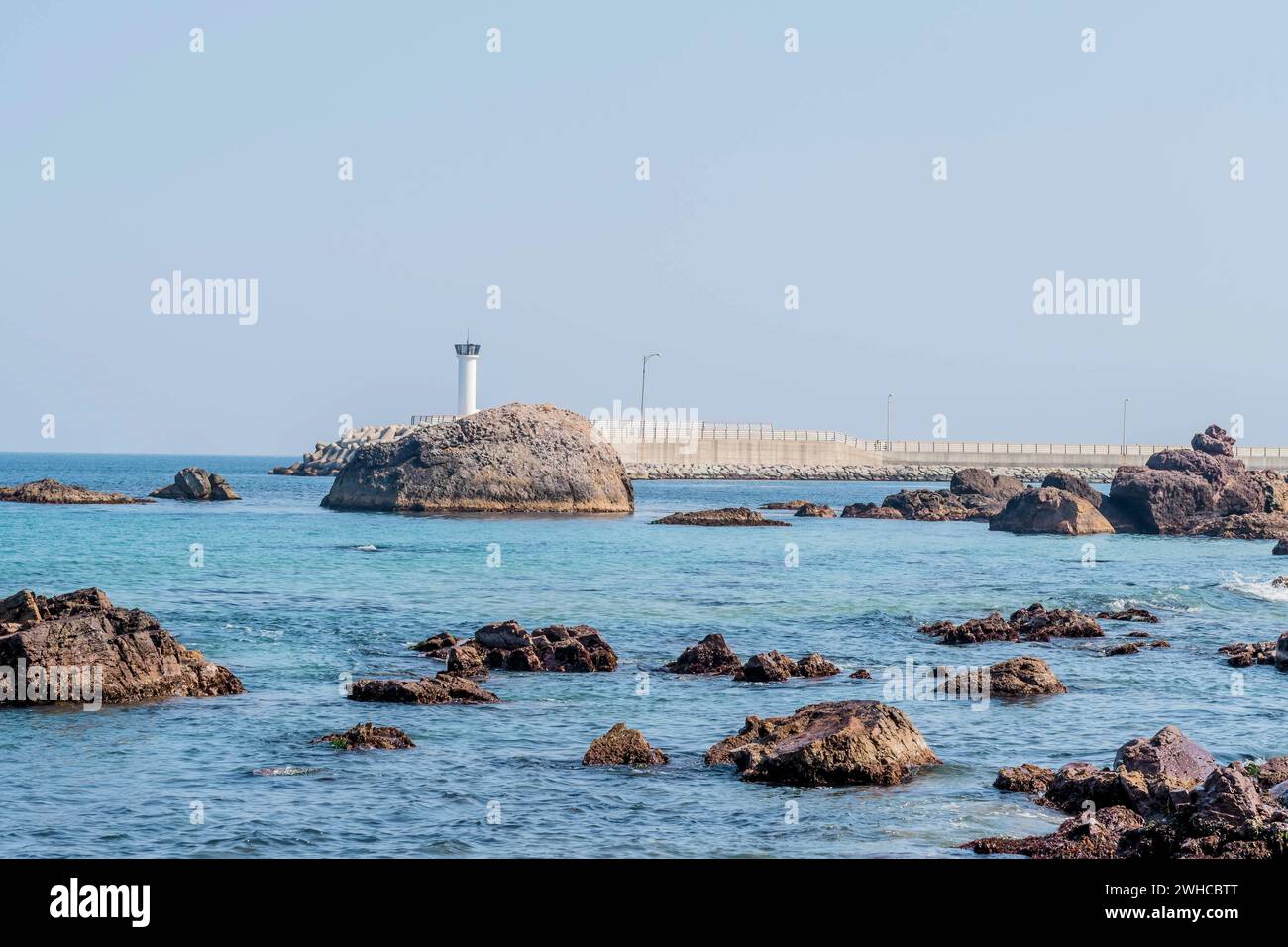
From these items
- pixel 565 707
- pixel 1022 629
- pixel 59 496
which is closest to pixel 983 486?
pixel 59 496

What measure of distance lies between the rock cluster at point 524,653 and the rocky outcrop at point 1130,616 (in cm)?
1457

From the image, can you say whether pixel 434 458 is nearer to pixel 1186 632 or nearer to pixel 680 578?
pixel 680 578

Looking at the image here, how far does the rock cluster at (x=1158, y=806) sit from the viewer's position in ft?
38.5

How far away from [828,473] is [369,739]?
146635mm

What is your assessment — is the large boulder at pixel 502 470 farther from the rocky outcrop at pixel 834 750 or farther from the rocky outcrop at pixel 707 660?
the rocky outcrop at pixel 834 750

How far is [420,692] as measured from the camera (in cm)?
2031

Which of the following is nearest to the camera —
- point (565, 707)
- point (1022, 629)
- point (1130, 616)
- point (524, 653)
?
point (565, 707)

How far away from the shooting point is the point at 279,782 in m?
15.1

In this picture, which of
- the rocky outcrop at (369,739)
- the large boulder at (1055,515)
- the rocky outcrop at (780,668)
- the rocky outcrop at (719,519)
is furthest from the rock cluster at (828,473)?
the rocky outcrop at (369,739)

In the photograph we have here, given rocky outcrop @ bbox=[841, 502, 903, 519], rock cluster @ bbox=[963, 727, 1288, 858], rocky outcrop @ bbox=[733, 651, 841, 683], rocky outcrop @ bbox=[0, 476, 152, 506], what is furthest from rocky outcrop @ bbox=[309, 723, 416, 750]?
rocky outcrop @ bbox=[0, 476, 152, 506]

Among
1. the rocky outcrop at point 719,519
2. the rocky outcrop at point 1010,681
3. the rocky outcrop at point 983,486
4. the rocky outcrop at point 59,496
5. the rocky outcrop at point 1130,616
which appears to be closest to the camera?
the rocky outcrop at point 1010,681

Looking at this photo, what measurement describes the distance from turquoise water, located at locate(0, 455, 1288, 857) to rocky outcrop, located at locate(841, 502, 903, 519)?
30003mm

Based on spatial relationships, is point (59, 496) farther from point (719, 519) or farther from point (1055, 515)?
point (1055, 515)
